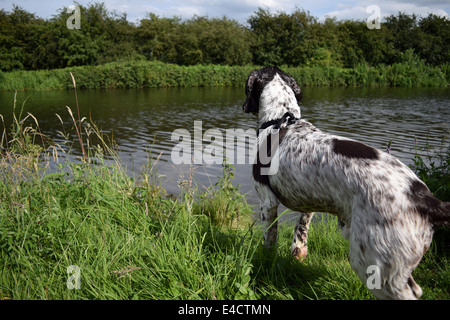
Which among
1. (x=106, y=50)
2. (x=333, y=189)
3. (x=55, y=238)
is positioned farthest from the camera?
(x=106, y=50)

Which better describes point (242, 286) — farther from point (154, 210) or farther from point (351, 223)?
point (154, 210)

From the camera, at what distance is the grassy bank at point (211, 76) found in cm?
2998

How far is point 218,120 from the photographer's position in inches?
569

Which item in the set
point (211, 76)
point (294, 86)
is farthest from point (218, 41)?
point (294, 86)

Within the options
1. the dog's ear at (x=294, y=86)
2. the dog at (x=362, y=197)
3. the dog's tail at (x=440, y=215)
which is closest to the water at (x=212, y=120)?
the dog's ear at (x=294, y=86)

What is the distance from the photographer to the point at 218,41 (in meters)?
38.2

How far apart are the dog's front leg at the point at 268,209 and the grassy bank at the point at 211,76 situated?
2910cm

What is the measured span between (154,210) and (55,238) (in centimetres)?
101

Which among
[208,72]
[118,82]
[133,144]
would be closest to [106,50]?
[118,82]

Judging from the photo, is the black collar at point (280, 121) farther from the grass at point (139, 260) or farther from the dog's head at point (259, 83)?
the grass at point (139, 260)

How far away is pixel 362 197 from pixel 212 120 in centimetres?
1260
